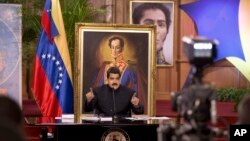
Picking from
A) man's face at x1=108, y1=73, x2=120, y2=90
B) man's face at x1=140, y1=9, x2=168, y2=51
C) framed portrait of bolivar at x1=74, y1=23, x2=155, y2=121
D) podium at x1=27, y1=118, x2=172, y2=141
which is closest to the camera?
podium at x1=27, y1=118, x2=172, y2=141

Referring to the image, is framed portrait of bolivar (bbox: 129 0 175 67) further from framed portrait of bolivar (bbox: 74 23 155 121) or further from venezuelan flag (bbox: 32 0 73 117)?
framed portrait of bolivar (bbox: 74 23 155 121)

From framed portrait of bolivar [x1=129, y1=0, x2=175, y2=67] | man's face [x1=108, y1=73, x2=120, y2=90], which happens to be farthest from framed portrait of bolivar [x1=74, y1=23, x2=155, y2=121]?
framed portrait of bolivar [x1=129, y1=0, x2=175, y2=67]

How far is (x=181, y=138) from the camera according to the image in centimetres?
295

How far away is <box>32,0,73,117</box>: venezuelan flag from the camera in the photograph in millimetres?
8992

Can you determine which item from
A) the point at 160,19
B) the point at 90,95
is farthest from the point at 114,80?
the point at 160,19

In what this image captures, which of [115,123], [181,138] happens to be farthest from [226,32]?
[181,138]

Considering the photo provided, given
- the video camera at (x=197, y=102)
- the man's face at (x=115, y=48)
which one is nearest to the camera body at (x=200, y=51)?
the video camera at (x=197, y=102)

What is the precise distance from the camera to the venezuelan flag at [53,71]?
29.5ft

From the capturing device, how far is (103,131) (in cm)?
664

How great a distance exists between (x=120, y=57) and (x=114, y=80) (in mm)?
594

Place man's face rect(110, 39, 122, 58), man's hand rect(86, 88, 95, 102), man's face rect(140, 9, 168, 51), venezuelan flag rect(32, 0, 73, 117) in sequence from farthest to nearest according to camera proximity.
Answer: man's face rect(140, 9, 168, 51) → venezuelan flag rect(32, 0, 73, 117) → man's face rect(110, 39, 122, 58) → man's hand rect(86, 88, 95, 102)

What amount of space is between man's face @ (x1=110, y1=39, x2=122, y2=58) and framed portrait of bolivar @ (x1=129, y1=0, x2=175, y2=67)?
5.93 meters

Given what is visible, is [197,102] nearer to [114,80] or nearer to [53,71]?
[114,80]

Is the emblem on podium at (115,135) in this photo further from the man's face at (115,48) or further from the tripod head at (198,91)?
the tripod head at (198,91)
